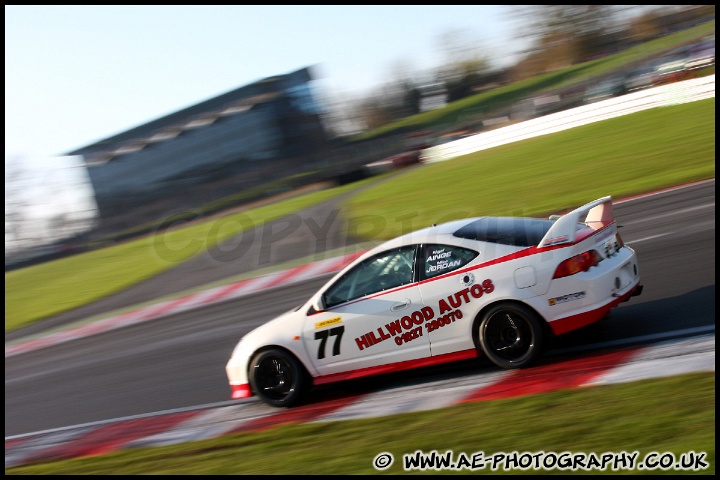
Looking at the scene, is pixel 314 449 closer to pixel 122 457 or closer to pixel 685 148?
pixel 122 457

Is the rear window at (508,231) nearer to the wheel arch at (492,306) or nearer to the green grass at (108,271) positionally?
the wheel arch at (492,306)

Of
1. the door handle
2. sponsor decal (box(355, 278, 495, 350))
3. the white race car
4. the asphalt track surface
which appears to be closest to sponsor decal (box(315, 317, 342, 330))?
the white race car

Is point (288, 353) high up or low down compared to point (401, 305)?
down

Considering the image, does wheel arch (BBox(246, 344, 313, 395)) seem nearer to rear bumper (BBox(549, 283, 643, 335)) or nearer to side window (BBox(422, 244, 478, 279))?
side window (BBox(422, 244, 478, 279))

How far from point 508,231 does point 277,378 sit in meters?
2.53

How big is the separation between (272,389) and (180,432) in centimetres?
92

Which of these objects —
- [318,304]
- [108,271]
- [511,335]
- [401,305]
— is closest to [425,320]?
[401,305]

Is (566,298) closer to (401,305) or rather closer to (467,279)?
(467,279)

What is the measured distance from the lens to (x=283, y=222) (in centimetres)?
2541

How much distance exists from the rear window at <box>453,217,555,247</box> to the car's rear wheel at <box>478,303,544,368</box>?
57 cm

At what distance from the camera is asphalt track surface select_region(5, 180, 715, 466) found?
6.41m

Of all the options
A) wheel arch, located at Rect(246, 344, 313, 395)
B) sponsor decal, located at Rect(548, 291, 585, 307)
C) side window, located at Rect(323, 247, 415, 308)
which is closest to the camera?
sponsor decal, located at Rect(548, 291, 585, 307)

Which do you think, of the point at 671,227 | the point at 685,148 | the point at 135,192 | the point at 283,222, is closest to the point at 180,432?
the point at 671,227

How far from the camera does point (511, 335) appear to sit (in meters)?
6.28
